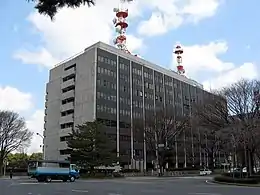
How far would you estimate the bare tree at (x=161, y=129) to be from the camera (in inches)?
2420

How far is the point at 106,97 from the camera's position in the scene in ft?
246

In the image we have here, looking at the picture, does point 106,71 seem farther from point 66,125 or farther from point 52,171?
point 52,171

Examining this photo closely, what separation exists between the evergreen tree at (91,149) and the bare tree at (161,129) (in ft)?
34.9

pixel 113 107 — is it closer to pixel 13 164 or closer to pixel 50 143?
pixel 50 143

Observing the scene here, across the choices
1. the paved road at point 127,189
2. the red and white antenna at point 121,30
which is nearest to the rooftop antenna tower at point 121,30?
the red and white antenna at point 121,30

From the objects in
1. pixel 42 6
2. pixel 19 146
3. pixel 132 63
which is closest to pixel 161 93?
pixel 132 63

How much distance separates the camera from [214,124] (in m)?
44.1

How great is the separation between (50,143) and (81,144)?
32.5 m

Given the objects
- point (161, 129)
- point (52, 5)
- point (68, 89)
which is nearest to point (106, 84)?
point (68, 89)

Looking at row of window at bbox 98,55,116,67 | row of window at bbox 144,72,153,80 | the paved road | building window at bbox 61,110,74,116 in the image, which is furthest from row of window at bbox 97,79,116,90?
the paved road

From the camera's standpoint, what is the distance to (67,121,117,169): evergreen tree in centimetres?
5212

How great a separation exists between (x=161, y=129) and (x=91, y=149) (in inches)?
563

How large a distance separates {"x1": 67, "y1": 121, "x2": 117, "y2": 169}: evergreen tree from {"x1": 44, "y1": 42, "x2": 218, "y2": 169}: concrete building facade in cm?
1732

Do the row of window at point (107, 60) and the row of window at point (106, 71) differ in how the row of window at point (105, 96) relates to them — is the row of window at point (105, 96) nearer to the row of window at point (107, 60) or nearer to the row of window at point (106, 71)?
the row of window at point (106, 71)
